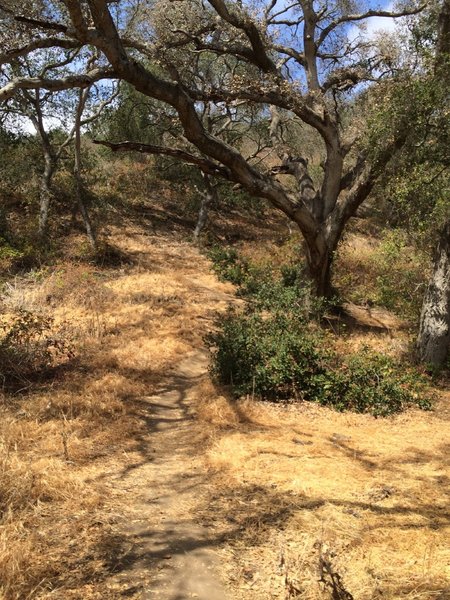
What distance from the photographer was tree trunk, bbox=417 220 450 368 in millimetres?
10430

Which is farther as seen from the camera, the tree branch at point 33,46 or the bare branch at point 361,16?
the bare branch at point 361,16

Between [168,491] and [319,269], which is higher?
[319,269]

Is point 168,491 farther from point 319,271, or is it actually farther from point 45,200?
point 45,200

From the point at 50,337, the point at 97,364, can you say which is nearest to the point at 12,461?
the point at 97,364

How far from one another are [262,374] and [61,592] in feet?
16.7

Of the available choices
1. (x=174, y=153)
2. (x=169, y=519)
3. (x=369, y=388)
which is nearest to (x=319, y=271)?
(x=174, y=153)

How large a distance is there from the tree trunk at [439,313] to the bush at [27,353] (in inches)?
275

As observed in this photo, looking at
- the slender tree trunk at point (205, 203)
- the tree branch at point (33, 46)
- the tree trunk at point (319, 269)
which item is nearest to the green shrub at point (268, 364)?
the tree branch at point (33, 46)

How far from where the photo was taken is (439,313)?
1048cm

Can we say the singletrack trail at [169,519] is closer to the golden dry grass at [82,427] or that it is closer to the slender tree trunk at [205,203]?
the golden dry grass at [82,427]

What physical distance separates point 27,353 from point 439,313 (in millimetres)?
7819

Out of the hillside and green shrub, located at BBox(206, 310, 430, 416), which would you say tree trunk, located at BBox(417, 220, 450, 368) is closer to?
green shrub, located at BBox(206, 310, 430, 416)

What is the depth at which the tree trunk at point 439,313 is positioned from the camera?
34.2ft

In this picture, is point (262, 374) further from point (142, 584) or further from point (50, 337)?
point (142, 584)
